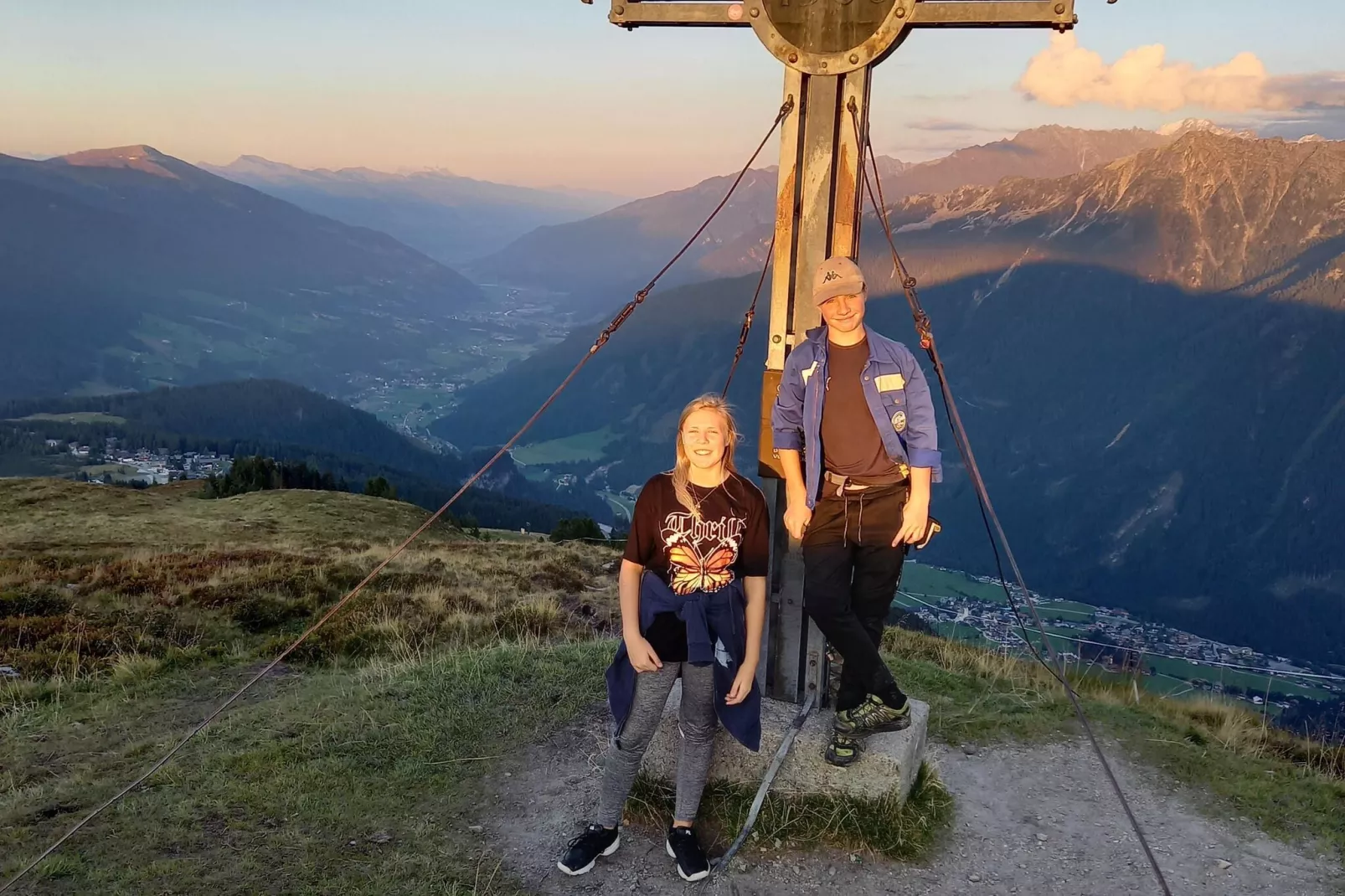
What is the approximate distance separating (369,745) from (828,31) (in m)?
5.50

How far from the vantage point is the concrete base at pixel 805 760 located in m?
4.86

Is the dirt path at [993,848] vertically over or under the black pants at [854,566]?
under

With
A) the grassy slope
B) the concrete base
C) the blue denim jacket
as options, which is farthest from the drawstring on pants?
the grassy slope

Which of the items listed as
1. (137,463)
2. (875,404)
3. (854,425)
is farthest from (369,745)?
(137,463)

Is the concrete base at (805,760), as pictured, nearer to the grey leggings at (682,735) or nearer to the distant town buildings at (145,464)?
the grey leggings at (682,735)

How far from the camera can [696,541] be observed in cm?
411

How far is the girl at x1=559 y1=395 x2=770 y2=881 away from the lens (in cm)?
409

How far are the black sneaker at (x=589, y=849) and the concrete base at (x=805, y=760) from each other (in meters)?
0.62

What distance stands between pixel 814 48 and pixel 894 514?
2.72 metres

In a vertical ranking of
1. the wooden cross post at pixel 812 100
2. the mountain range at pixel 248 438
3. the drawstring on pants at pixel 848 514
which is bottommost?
the mountain range at pixel 248 438

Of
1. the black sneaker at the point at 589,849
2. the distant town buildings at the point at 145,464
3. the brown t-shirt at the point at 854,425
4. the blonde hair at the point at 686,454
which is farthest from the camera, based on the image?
the distant town buildings at the point at 145,464

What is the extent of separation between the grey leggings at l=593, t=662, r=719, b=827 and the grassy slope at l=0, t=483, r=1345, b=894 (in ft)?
1.88

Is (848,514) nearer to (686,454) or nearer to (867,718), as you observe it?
(686,454)

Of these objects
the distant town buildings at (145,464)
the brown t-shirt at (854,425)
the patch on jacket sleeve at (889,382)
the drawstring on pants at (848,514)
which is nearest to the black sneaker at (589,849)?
the drawstring on pants at (848,514)
